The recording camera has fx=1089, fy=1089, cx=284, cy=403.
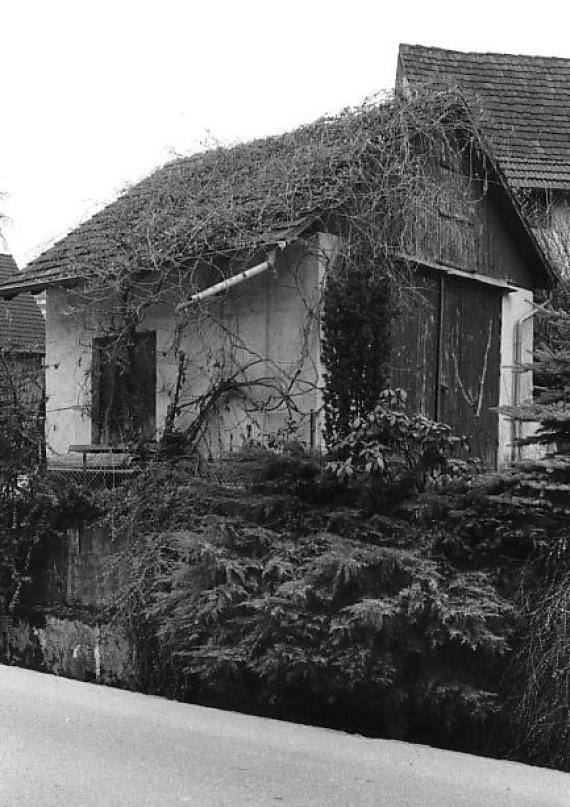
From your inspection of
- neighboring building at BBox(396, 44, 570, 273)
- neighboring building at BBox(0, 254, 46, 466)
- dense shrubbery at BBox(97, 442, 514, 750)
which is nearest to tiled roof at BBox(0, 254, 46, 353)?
neighboring building at BBox(0, 254, 46, 466)

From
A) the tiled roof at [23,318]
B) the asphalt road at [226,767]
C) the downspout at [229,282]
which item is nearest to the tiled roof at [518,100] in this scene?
the downspout at [229,282]

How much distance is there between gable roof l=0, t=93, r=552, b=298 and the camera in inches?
413

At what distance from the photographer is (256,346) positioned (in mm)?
11227

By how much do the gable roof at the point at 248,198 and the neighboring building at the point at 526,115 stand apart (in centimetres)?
481

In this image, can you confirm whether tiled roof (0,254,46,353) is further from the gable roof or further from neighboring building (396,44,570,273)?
the gable roof

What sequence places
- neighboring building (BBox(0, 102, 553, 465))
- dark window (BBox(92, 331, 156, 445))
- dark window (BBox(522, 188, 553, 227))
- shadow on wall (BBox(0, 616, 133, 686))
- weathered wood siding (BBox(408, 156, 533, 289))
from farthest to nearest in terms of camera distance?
dark window (BBox(522, 188, 553, 227)) < dark window (BBox(92, 331, 156, 445)) < weathered wood siding (BBox(408, 156, 533, 289)) < neighboring building (BBox(0, 102, 553, 465)) < shadow on wall (BBox(0, 616, 133, 686))

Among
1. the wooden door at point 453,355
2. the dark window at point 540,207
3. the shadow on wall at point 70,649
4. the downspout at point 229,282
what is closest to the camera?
the shadow on wall at point 70,649

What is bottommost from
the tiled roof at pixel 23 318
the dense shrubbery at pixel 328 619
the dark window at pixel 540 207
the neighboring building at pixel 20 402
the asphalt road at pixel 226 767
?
the asphalt road at pixel 226 767

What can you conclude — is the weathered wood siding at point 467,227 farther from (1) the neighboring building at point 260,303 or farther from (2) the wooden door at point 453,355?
(2) the wooden door at point 453,355

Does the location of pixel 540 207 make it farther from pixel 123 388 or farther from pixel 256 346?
pixel 123 388

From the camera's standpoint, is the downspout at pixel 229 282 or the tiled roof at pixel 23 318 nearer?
the downspout at pixel 229 282

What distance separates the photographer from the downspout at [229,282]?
10.3m

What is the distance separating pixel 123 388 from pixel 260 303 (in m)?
2.27

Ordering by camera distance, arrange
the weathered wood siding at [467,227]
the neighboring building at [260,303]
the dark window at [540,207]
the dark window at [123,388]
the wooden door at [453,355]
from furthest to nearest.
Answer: the dark window at [540,207] → the dark window at [123,388] → the weathered wood siding at [467,227] → the wooden door at [453,355] → the neighboring building at [260,303]
